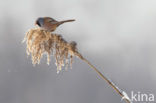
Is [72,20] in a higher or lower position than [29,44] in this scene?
higher

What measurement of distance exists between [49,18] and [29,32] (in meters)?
0.50

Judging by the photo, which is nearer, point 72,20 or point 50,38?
point 50,38

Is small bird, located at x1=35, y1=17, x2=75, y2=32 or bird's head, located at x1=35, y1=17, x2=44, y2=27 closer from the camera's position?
small bird, located at x1=35, y1=17, x2=75, y2=32

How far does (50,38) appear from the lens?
301 centimetres

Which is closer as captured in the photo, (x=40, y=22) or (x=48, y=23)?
(x=48, y=23)

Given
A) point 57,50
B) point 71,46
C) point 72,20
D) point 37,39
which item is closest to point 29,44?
point 37,39

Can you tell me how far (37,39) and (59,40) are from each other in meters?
0.36

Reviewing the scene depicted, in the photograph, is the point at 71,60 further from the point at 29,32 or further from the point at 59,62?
the point at 29,32

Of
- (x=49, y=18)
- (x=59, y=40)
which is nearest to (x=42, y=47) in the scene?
(x=59, y=40)

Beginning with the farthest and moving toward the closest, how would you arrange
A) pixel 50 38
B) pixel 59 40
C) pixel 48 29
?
pixel 48 29
pixel 50 38
pixel 59 40

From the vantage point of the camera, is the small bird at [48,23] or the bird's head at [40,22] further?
the bird's head at [40,22]

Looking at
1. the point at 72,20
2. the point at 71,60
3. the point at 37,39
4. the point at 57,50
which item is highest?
the point at 72,20

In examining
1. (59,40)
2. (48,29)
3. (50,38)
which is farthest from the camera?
(48,29)

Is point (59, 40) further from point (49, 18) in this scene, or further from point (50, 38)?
point (49, 18)
